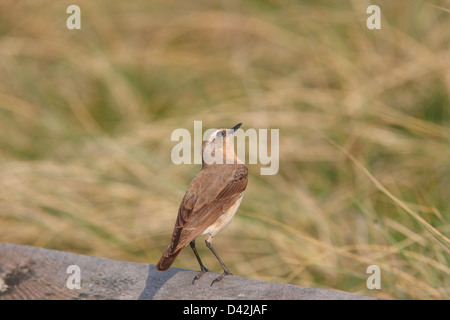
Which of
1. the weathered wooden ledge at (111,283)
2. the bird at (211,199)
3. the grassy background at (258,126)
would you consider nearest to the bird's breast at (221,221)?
the bird at (211,199)

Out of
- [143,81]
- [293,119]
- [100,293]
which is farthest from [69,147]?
[100,293]

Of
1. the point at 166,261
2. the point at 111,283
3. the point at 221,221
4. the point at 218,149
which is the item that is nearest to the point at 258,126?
the point at 218,149

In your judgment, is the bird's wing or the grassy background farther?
the grassy background

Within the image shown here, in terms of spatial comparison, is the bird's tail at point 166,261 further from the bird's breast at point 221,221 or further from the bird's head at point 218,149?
the bird's head at point 218,149

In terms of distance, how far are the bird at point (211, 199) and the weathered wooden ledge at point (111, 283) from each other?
9cm

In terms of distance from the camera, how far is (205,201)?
2625 mm

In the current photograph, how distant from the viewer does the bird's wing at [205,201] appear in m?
2.52

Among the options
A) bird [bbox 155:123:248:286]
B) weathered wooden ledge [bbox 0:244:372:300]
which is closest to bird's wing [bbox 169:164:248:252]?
bird [bbox 155:123:248:286]

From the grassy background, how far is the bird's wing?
2.23 ft

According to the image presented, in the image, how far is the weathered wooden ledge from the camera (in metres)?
2.51

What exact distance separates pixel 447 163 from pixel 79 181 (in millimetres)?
2656

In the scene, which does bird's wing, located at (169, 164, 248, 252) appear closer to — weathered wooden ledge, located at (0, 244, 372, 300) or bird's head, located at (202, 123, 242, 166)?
bird's head, located at (202, 123, 242, 166)

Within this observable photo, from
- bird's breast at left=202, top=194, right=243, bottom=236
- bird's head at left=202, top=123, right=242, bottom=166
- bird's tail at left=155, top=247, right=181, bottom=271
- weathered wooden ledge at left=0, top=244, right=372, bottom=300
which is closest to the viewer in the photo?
bird's tail at left=155, top=247, right=181, bottom=271
